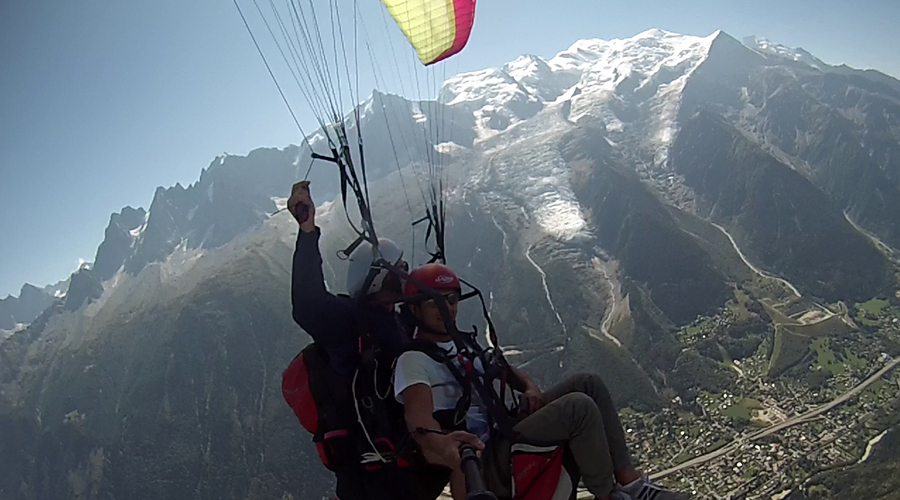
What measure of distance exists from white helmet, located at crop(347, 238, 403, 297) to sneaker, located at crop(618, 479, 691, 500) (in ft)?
9.23

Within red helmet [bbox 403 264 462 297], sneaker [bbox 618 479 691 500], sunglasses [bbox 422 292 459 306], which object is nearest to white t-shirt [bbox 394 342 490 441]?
sunglasses [bbox 422 292 459 306]

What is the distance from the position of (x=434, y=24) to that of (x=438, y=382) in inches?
231

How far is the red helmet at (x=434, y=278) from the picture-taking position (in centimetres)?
570

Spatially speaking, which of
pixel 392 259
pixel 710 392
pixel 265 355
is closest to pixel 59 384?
pixel 265 355

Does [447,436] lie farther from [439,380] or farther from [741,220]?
[741,220]

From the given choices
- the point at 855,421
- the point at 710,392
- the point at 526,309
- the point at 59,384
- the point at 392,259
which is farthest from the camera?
the point at 59,384

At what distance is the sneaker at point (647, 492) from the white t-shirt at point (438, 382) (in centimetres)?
127

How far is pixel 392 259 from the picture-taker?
21.3 ft

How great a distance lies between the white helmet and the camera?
242 inches

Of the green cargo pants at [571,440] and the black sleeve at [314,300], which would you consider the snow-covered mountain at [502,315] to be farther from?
the green cargo pants at [571,440]

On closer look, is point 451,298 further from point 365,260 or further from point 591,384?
point 591,384

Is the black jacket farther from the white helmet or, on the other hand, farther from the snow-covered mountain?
the snow-covered mountain

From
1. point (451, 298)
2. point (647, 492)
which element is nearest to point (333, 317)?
point (451, 298)

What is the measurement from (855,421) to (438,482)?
121830 millimetres
